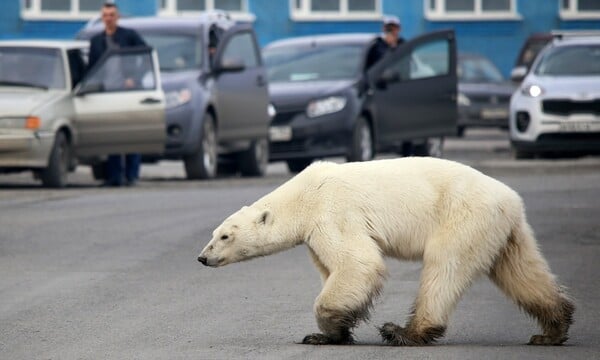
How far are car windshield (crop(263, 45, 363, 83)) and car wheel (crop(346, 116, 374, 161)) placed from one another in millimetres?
692

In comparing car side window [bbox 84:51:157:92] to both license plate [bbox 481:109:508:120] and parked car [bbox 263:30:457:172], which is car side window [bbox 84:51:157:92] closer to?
parked car [bbox 263:30:457:172]

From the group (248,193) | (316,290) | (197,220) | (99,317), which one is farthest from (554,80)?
(99,317)

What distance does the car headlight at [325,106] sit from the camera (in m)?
23.0

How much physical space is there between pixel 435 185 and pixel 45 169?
11.7m

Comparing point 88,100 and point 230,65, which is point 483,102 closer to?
point 230,65

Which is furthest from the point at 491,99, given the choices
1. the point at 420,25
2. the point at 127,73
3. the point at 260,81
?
the point at 127,73

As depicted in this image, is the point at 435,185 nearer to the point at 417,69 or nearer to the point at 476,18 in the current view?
the point at 417,69

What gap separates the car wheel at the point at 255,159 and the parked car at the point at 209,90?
0.04ft

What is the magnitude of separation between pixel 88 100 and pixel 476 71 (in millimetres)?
17137

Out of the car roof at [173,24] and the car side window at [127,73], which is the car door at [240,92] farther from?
the car side window at [127,73]

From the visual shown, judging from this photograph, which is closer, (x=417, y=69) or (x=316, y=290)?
(x=316, y=290)

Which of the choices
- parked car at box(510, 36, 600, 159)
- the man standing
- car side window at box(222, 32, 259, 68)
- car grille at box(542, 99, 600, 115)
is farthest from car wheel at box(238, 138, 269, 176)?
car grille at box(542, 99, 600, 115)

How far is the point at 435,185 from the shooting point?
8773 mm

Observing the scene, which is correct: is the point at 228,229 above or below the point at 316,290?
above
